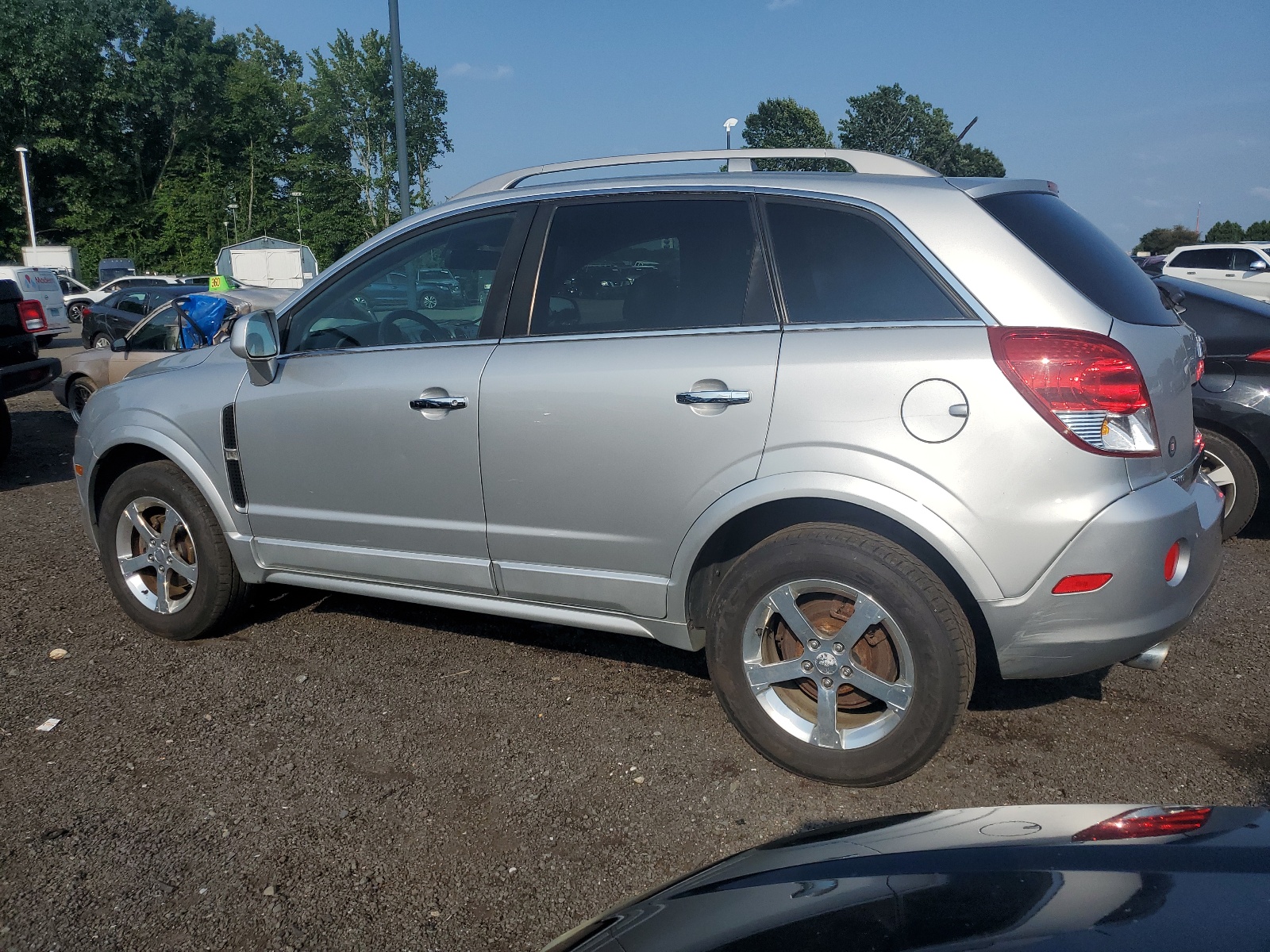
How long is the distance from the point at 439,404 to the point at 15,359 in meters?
6.56

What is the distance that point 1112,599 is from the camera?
2801mm

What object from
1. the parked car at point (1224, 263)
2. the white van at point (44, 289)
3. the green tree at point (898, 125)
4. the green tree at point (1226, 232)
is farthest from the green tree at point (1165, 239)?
the white van at point (44, 289)

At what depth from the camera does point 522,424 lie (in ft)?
11.4

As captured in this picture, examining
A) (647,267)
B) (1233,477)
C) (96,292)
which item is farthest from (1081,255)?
(96,292)

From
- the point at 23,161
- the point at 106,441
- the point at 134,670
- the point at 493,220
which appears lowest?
the point at 134,670

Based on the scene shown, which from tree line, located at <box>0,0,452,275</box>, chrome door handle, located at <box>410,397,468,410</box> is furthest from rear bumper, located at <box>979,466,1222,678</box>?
tree line, located at <box>0,0,452,275</box>

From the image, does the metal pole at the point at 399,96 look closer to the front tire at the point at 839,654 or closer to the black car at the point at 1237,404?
the black car at the point at 1237,404

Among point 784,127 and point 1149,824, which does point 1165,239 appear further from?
point 1149,824

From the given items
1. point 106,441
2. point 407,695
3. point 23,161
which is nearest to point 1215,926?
point 407,695

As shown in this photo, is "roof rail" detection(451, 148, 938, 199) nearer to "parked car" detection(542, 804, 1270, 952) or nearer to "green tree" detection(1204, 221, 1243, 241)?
"parked car" detection(542, 804, 1270, 952)

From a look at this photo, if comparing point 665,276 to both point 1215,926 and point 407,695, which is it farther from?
point 1215,926

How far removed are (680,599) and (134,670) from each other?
7.93 ft

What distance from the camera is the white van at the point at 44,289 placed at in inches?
799

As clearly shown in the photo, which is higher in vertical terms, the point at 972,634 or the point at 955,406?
the point at 955,406
